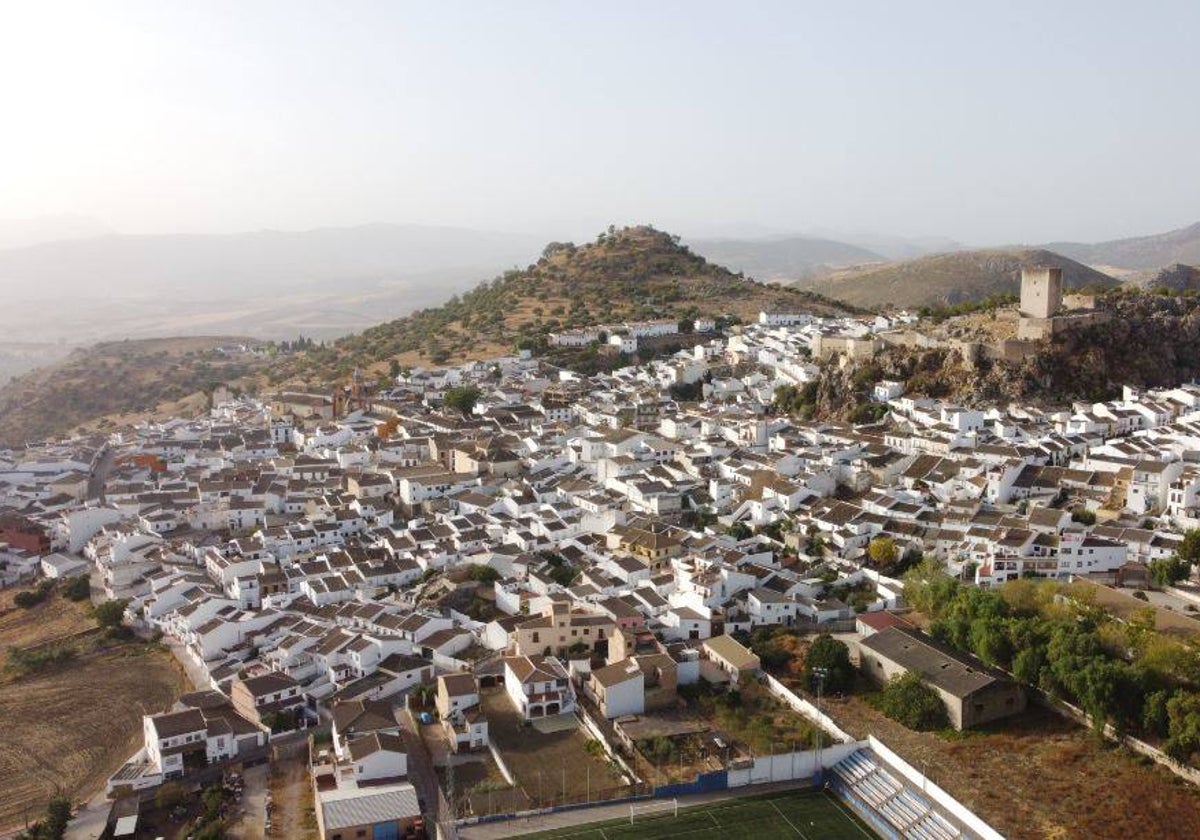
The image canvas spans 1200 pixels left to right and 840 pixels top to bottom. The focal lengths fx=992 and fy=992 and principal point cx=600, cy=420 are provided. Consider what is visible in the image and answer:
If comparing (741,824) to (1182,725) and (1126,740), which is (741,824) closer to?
(1126,740)

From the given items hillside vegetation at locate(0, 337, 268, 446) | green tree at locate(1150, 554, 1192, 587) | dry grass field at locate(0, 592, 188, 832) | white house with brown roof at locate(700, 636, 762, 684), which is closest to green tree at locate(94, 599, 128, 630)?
dry grass field at locate(0, 592, 188, 832)

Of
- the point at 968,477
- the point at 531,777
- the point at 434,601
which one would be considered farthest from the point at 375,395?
the point at 531,777

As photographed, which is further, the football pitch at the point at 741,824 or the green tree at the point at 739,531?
the green tree at the point at 739,531

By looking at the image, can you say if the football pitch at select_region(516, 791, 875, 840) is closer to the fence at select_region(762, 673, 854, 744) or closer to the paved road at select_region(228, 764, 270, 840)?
the fence at select_region(762, 673, 854, 744)

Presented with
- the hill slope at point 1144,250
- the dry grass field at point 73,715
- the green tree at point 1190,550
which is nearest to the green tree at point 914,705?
the green tree at point 1190,550

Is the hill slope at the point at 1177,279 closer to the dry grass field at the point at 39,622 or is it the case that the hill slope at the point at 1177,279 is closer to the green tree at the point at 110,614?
the green tree at the point at 110,614

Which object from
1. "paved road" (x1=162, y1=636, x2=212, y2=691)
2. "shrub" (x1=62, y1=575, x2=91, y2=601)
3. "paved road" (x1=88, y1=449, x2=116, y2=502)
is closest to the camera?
"paved road" (x1=162, y1=636, x2=212, y2=691)

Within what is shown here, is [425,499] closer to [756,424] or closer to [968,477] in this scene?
[756,424]
